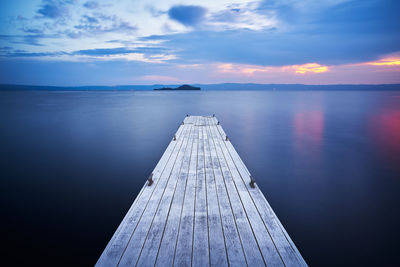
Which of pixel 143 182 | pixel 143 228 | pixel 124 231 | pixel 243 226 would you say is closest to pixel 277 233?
pixel 243 226

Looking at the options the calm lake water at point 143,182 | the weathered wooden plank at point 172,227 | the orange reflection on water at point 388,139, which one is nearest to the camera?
the weathered wooden plank at point 172,227

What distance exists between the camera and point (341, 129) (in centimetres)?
1795

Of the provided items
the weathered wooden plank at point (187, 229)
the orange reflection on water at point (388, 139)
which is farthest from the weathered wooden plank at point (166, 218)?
the orange reflection on water at point (388, 139)

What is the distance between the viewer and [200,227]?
3.92 meters

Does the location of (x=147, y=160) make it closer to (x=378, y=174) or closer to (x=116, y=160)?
(x=116, y=160)

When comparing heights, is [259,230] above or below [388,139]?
above

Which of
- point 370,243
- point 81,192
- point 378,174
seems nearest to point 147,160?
point 81,192

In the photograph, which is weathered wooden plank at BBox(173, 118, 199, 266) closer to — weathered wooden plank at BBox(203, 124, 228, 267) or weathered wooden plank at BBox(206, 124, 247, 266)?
weathered wooden plank at BBox(203, 124, 228, 267)

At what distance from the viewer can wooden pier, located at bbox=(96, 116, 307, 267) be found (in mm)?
3248

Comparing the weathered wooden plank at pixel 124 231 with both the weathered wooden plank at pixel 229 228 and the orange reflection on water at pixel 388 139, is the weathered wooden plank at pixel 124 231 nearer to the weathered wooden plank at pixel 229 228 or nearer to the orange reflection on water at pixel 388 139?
the weathered wooden plank at pixel 229 228

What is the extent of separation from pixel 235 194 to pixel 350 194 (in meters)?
4.38

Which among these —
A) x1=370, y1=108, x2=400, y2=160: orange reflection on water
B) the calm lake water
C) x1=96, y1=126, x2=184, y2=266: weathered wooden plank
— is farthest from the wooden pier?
x1=370, y1=108, x2=400, y2=160: orange reflection on water

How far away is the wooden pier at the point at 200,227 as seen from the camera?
3248mm

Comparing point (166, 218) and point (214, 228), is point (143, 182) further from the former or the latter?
point (214, 228)
